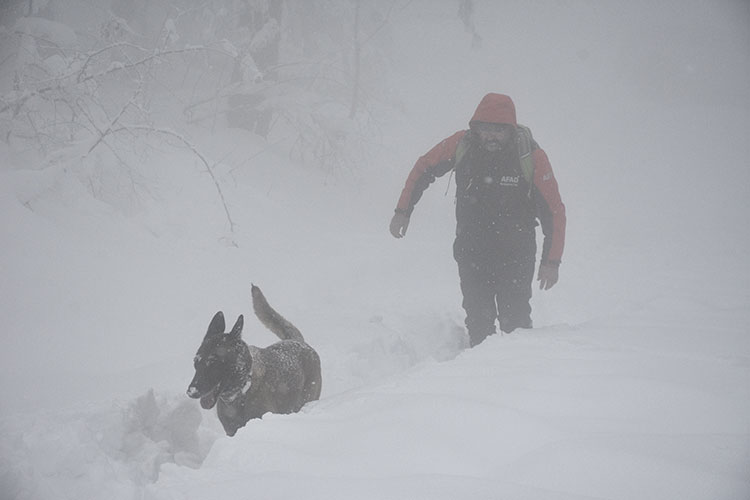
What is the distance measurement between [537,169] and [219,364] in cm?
291

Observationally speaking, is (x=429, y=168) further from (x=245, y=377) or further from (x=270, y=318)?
(x=245, y=377)

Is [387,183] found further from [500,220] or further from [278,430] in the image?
[278,430]

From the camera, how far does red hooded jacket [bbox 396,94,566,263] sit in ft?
11.6

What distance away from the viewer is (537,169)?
11.7 feet

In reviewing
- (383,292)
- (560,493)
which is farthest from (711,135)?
(560,493)

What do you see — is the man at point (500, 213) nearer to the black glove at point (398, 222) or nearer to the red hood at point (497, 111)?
the red hood at point (497, 111)

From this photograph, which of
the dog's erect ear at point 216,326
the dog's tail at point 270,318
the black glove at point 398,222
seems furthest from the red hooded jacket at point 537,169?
the dog's erect ear at point 216,326

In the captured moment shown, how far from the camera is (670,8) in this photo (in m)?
28.9

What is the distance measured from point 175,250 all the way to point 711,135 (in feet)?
90.3

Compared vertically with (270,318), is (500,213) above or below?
above

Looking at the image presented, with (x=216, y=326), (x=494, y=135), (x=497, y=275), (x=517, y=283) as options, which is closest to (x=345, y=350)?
(x=497, y=275)

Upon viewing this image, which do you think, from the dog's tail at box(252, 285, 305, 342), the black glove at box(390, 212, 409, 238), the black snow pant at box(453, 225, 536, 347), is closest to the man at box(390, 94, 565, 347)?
the black snow pant at box(453, 225, 536, 347)

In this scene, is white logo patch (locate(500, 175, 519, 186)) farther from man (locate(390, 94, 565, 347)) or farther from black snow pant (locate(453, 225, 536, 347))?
black snow pant (locate(453, 225, 536, 347))

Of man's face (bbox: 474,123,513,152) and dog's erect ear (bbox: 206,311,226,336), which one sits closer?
dog's erect ear (bbox: 206,311,226,336)
